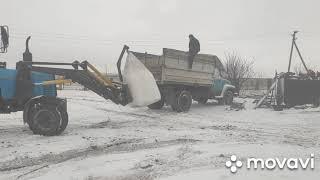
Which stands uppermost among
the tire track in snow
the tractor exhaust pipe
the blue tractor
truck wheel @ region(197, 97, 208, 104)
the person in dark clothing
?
the person in dark clothing

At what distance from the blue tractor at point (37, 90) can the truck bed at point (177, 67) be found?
5302 millimetres

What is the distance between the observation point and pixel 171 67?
17.9 metres

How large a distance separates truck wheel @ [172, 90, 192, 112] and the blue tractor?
6445 millimetres

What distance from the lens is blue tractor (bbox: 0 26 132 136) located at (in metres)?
11.0

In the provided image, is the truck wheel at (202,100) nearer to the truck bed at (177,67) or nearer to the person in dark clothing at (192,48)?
the truck bed at (177,67)

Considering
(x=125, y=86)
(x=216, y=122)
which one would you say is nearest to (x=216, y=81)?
(x=216, y=122)

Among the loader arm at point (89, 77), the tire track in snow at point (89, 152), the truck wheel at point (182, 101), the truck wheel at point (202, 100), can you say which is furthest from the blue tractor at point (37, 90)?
the truck wheel at point (202, 100)

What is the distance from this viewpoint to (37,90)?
38.2 feet

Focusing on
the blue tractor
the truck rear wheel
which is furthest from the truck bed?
the blue tractor

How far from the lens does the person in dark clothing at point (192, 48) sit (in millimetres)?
18078

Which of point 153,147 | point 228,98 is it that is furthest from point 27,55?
point 228,98

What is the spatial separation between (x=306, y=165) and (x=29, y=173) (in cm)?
441

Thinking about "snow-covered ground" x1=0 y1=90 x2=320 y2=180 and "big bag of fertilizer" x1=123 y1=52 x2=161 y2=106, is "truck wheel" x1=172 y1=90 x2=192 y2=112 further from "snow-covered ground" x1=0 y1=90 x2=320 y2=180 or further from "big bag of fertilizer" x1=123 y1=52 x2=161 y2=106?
"big bag of fertilizer" x1=123 y1=52 x2=161 y2=106

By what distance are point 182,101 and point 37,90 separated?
26.0 feet
